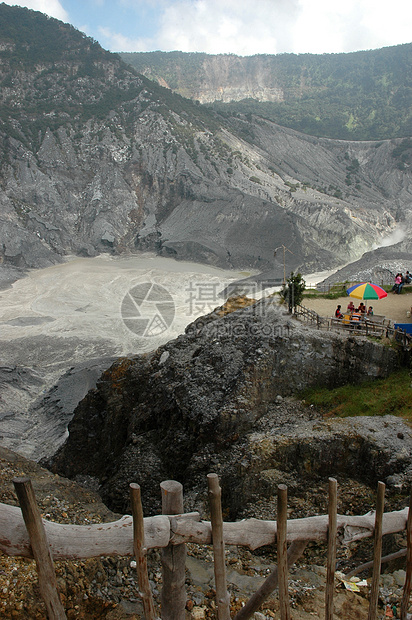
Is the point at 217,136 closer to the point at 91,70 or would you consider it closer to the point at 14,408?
the point at 91,70

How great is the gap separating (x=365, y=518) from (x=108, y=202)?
194 feet

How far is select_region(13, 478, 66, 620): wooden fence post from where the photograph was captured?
253 centimetres

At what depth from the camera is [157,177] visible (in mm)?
60312

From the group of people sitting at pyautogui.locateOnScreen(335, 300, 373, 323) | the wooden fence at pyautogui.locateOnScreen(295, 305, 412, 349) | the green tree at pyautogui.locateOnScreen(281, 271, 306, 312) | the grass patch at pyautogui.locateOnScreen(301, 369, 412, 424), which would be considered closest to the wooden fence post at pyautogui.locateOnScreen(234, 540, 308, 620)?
the grass patch at pyautogui.locateOnScreen(301, 369, 412, 424)

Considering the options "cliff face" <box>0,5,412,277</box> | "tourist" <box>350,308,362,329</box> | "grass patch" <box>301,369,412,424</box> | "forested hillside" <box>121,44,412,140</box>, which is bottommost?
"grass patch" <box>301,369,412,424</box>

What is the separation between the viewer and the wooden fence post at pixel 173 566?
3113 millimetres

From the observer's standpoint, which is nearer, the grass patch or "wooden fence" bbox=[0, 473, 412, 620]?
"wooden fence" bbox=[0, 473, 412, 620]

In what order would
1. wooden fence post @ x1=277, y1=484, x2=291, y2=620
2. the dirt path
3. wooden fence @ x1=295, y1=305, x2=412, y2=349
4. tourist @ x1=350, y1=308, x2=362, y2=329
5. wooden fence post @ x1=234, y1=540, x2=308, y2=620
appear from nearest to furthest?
1. wooden fence post @ x1=277, y1=484, x2=291, y2=620
2. wooden fence post @ x1=234, y1=540, x2=308, y2=620
3. wooden fence @ x1=295, y1=305, x2=412, y2=349
4. tourist @ x1=350, y1=308, x2=362, y2=329
5. the dirt path

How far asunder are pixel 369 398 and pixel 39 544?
29.2ft

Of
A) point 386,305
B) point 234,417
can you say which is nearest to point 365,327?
point 386,305

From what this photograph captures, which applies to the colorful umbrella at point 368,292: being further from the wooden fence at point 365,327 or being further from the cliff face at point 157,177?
the cliff face at point 157,177

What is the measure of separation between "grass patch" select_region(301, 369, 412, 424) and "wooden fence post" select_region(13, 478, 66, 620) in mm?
7775

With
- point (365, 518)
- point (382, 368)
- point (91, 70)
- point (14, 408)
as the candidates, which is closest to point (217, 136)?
point (91, 70)

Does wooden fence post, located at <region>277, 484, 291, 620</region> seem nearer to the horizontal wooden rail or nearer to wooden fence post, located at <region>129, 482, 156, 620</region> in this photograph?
the horizontal wooden rail
